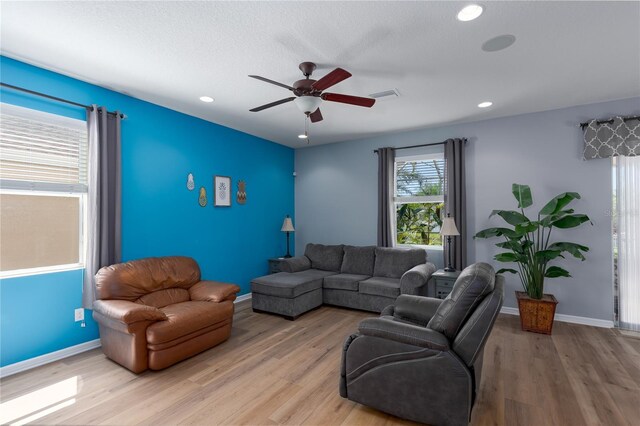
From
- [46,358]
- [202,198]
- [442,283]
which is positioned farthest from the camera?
[202,198]

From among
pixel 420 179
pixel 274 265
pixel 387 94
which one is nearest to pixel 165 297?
pixel 274 265

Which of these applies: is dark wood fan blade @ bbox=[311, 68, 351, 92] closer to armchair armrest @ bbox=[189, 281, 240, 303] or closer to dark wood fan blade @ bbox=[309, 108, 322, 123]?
dark wood fan blade @ bbox=[309, 108, 322, 123]

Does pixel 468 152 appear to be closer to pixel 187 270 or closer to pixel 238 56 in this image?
pixel 238 56

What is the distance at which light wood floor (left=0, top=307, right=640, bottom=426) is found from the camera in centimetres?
214

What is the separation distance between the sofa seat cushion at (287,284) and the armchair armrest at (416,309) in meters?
1.65

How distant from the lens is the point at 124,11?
6.87 ft

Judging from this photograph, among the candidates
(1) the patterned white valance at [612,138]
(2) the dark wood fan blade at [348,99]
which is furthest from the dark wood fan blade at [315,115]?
(1) the patterned white valance at [612,138]

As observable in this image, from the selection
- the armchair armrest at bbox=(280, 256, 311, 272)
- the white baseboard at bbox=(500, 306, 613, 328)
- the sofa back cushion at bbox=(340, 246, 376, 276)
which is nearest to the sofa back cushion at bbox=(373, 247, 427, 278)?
the sofa back cushion at bbox=(340, 246, 376, 276)

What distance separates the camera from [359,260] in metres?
5.09

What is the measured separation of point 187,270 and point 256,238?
182cm

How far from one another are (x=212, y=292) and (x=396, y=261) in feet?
9.07

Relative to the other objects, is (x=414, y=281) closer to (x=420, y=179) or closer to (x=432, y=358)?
(x=420, y=179)

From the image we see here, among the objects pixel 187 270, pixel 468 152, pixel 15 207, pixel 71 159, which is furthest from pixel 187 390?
pixel 468 152

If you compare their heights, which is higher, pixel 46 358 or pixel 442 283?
pixel 442 283
